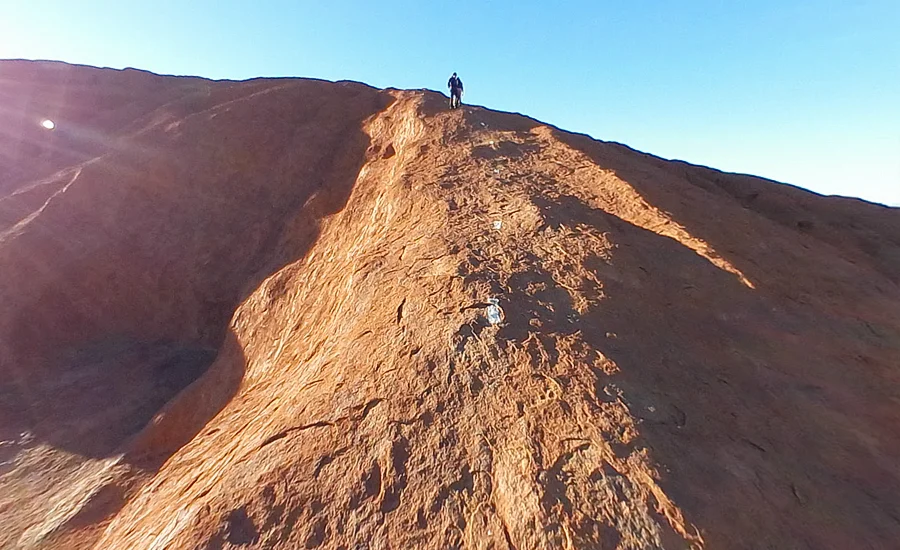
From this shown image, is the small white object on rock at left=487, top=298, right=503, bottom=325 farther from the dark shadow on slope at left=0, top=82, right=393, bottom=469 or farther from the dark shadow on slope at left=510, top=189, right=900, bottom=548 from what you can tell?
the dark shadow on slope at left=0, top=82, right=393, bottom=469

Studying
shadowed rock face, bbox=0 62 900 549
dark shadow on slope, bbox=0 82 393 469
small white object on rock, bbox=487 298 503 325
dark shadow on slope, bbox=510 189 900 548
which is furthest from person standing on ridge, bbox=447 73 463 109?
small white object on rock, bbox=487 298 503 325

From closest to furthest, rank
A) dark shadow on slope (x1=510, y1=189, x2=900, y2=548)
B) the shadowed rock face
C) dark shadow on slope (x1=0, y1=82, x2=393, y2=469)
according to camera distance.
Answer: dark shadow on slope (x1=510, y1=189, x2=900, y2=548), the shadowed rock face, dark shadow on slope (x1=0, y1=82, x2=393, y2=469)

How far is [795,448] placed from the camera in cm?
546

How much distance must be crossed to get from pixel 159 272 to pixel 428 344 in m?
7.98

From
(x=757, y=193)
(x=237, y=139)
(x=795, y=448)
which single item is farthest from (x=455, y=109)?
(x=795, y=448)

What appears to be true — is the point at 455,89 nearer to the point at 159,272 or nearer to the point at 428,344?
the point at 159,272

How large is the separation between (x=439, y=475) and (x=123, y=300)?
30.6 ft

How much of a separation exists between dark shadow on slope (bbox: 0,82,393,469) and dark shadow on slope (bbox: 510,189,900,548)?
5.89 metres

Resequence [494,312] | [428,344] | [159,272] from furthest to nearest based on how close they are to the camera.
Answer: [159,272] < [494,312] < [428,344]

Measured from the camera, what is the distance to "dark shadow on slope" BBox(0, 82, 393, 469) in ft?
28.1

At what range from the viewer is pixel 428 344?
21.0 feet

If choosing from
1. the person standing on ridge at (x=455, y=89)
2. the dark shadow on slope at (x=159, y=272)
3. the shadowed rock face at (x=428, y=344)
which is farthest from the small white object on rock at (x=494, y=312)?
the person standing on ridge at (x=455, y=89)

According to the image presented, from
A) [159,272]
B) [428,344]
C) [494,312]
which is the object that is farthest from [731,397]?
[159,272]

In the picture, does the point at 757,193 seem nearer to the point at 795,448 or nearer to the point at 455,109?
the point at 455,109
